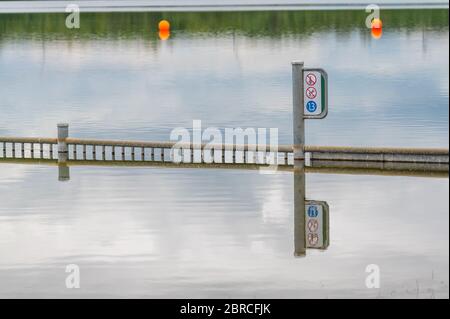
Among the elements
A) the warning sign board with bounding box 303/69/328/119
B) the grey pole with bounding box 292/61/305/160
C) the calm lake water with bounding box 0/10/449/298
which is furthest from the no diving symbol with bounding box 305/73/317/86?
the calm lake water with bounding box 0/10/449/298

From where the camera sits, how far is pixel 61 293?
73.0ft

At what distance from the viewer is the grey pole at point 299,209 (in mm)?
25797

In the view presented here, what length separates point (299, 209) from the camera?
96.9 ft

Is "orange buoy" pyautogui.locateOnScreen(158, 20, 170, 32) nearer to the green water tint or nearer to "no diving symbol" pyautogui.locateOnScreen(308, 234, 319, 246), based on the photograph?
the green water tint

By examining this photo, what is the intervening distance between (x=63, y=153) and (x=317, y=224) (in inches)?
420

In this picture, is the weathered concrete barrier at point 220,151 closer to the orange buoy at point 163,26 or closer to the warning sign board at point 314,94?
the warning sign board at point 314,94

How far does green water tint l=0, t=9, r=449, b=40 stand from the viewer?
127750 millimetres

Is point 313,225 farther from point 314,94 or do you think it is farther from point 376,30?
point 376,30

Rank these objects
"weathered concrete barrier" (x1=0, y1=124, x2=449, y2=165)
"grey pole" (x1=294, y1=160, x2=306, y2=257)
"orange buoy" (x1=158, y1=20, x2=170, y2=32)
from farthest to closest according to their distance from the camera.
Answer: "orange buoy" (x1=158, y1=20, x2=170, y2=32) → "weathered concrete barrier" (x1=0, y1=124, x2=449, y2=165) → "grey pole" (x1=294, y1=160, x2=306, y2=257)

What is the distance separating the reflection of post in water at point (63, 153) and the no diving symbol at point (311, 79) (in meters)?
6.59

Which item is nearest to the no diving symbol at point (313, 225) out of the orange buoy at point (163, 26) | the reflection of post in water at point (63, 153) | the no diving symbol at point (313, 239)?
the no diving symbol at point (313, 239)

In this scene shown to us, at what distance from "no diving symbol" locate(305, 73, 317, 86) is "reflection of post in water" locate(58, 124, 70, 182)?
21.6 feet

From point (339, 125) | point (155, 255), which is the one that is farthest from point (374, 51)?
point (155, 255)

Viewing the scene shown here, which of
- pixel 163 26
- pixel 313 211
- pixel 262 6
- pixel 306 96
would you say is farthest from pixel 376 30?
pixel 313 211
